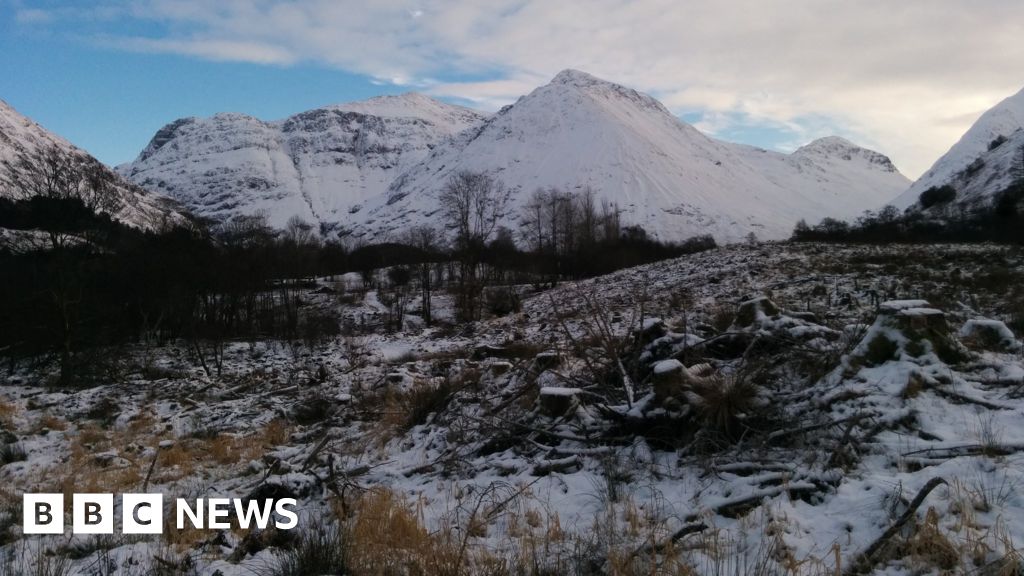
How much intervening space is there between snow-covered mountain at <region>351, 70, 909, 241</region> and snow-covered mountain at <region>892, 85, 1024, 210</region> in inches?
1060

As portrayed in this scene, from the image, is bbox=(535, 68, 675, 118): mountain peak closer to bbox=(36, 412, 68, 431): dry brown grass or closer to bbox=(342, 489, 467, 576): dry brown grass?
bbox=(36, 412, 68, 431): dry brown grass

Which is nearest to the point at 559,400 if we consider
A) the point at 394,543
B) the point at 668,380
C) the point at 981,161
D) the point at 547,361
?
the point at 668,380

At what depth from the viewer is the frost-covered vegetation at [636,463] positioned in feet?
11.2

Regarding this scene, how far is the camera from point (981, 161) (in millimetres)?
67250

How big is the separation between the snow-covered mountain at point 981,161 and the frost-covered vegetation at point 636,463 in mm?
62617

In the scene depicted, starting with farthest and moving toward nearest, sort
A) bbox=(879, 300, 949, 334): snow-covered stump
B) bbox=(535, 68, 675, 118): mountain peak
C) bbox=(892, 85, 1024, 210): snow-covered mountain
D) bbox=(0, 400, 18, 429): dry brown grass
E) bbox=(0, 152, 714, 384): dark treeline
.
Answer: bbox=(535, 68, 675, 118): mountain peak → bbox=(892, 85, 1024, 210): snow-covered mountain → bbox=(0, 152, 714, 384): dark treeline → bbox=(0, 400, 18, 429): dry brown grass → bbox=(879, 300, 949, 334): snow-covered stump

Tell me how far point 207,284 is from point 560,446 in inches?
1053

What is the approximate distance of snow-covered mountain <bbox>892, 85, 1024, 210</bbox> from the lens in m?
57.3

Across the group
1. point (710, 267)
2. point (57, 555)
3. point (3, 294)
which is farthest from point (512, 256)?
point (57, 555)

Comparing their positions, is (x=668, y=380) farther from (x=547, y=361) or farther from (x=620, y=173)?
(x=620, y=173)

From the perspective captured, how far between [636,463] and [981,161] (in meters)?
86.9

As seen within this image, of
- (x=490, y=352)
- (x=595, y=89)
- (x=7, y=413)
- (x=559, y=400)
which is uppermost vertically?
(x=595, y=89)

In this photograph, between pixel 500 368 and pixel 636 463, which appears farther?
pixel 500 368

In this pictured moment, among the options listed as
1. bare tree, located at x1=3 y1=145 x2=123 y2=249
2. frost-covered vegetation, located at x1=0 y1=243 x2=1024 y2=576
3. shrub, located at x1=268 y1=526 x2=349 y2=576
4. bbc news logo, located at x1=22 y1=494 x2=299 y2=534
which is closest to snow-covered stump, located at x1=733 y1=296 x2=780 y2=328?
frost-covered vegetation, located at x1=0 y1=243 x2=1024 y2=576
